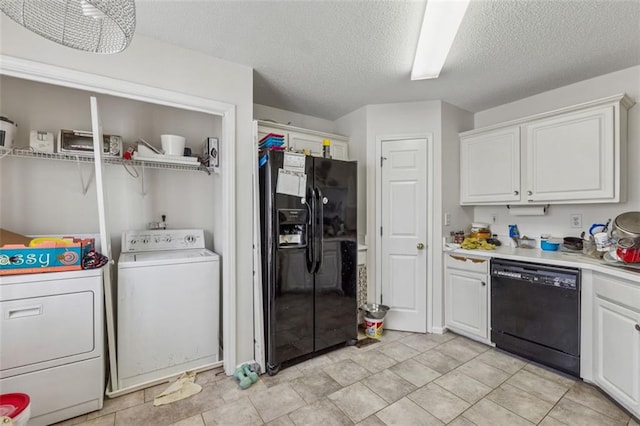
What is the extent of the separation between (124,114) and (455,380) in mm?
3508

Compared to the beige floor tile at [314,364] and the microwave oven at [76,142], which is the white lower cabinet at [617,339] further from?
the microwave oven at [76,142]

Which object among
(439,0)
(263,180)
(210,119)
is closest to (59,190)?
(210,119)

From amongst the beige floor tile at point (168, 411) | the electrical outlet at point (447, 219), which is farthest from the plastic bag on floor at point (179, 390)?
the electrical outlet at point (447, 219)

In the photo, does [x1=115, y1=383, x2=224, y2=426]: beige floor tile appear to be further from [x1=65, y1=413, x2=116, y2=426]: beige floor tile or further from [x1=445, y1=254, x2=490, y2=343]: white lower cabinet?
[x1=445, y1=254, x2=490, y2=343]: white lower cabinet

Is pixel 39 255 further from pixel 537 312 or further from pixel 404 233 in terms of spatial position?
pixel 537 312

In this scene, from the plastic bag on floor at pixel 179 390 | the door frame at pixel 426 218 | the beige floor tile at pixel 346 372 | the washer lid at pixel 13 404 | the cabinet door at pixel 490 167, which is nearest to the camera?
the washer lid at pixel 13 404

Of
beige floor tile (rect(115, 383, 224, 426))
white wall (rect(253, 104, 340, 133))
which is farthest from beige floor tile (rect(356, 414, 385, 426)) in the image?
white wall (rect(253, 104, 340, 133))

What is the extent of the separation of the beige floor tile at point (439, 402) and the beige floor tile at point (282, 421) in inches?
33.5

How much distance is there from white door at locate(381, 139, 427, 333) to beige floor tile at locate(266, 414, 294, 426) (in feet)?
5.48

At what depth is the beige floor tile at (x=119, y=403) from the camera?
1.78 meters

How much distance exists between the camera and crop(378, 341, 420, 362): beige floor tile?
2498mm

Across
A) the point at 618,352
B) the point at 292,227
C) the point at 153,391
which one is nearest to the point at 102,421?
the point at 153,391

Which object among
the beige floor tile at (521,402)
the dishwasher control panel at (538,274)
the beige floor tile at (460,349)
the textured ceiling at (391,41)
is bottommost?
the beige floor tile at (460,349)

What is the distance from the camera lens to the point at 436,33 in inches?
65.7
